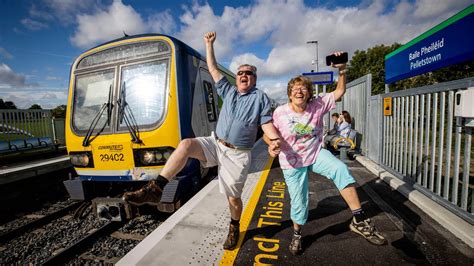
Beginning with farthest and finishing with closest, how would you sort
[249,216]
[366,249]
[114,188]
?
[114,188]
[249,216]
[366,249]

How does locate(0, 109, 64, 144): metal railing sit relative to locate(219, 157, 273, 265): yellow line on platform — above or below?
above

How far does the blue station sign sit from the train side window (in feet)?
12.1

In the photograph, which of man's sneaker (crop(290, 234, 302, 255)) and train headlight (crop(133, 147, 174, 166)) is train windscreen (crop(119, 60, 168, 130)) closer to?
train headlight (crop(133, 147, 174, 166))

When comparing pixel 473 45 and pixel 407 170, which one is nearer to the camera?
pixel 473 45

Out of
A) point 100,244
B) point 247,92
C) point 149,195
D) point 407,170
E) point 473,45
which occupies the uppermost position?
point 473,45

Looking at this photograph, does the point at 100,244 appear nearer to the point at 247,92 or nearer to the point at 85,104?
the point at 85,104

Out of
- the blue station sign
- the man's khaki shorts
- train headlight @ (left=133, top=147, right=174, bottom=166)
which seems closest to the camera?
the man's khaki shorts

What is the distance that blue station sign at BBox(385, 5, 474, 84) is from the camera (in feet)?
9.61

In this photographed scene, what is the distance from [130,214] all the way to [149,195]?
5.48ft

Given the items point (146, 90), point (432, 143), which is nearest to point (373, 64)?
point (432, 143)

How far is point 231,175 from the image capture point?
7.73ft

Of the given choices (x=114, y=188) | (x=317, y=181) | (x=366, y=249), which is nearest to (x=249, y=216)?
(x=366, y=249)

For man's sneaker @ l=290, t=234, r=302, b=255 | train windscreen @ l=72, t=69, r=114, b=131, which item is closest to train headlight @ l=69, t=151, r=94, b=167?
train windscreen @ l=72, t=69, r=114, b=131

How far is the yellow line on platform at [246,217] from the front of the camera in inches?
90.4
